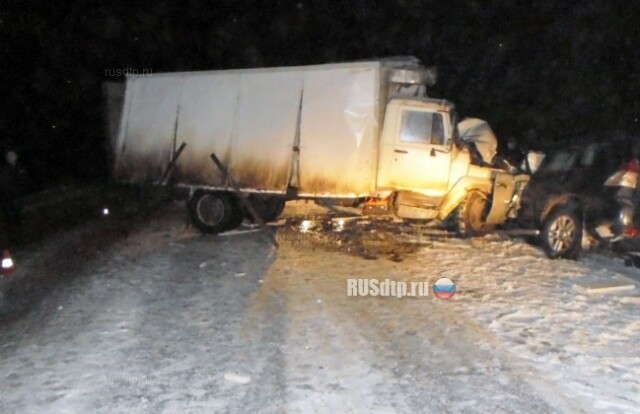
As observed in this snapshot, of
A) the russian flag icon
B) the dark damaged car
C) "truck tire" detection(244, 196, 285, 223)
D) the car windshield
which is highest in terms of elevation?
the car windshield

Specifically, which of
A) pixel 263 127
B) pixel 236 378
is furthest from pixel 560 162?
pixel 236 378

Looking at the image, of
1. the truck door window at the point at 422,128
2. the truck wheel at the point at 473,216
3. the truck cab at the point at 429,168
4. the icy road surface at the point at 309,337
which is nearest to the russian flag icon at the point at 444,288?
the icy road surface at the point at 309,337

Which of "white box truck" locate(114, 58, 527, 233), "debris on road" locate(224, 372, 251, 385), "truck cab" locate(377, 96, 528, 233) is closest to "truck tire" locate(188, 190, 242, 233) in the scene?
"white box truck" locate(114, 58, 527, 233)

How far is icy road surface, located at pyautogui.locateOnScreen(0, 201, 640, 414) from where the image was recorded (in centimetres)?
523

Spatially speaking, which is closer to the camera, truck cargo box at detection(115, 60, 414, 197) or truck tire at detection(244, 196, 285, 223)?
truck cargo box at detection(115, 60, 414, 197)

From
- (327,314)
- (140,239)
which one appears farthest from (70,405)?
(140,239)

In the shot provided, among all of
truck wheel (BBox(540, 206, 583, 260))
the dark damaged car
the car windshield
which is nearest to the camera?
the dark damaged car

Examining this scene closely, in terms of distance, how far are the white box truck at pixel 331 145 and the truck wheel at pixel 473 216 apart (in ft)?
0.06

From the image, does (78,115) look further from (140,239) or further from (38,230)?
(140,239)

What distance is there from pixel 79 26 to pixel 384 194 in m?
14.8

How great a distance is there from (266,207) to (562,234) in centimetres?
534

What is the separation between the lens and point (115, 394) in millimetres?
5254

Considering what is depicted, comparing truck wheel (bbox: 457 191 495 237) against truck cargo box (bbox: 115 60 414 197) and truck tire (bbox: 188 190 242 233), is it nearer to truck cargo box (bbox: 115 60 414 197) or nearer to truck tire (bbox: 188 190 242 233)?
truck cargo box (bbox: 115 60 414 197)

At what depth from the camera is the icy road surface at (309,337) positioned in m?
5.23
